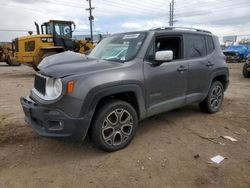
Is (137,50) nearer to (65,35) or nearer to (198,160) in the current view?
(198,160)

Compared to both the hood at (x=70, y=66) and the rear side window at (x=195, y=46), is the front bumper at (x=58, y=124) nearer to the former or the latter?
the hood at (x=70, y=66)


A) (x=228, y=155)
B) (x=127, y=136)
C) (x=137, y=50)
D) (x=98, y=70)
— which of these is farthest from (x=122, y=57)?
(x=228, y=155)

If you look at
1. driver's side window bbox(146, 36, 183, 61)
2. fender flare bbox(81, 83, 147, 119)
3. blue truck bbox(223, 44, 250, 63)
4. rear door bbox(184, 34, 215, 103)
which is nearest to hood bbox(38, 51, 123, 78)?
fender flare bbox(81, 83, 147, 119)

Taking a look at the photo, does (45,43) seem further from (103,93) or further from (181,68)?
(103,93)

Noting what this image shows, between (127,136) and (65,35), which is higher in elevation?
(65,35)

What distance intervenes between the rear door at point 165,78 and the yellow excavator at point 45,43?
9430mm

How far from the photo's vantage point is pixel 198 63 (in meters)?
5.12

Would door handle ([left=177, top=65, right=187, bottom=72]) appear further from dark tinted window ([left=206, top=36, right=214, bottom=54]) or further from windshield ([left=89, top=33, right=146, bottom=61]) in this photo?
dark tinted window ([left=206, top=36, right=214, bottom=54])

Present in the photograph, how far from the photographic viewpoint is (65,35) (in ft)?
46.9

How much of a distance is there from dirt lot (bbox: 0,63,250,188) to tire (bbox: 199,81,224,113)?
1.57 feet

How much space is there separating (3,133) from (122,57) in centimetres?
261

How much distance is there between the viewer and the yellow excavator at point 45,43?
42.7 ft

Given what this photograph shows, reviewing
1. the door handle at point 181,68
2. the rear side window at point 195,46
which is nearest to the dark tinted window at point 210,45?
the rear side window at point 195,46

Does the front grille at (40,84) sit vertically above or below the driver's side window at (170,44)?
below
